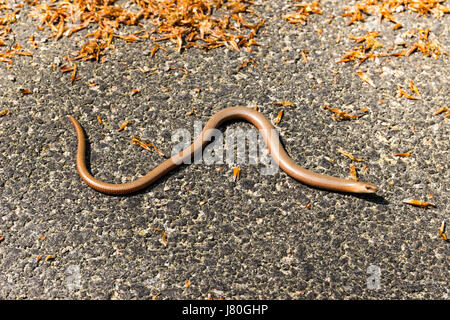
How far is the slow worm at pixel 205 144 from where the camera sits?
13.3 feet

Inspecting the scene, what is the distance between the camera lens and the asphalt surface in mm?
3648

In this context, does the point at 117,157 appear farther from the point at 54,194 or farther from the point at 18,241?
the point at 18,241

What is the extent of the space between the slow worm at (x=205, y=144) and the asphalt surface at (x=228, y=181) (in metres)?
0.10

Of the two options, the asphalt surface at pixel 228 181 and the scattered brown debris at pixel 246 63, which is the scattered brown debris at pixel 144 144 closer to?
the asphalt surface at pixel 228 181

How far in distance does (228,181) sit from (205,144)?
0.51m

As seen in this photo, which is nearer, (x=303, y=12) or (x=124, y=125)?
(x=124, y=125)

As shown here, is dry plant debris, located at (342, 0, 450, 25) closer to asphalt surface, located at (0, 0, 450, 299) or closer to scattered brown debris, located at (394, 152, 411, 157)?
asphalt surface, located at (0, 0, 450, 299)

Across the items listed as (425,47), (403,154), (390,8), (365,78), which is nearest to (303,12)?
(390,8)

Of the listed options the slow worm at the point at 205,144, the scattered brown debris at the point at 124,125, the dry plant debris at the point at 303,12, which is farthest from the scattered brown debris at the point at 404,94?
the scattered brown debris at the point at 124,125

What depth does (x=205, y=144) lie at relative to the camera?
14.5 feet

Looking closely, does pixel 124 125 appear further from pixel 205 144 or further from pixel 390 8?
pixel 390 8

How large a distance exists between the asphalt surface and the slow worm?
103mm
